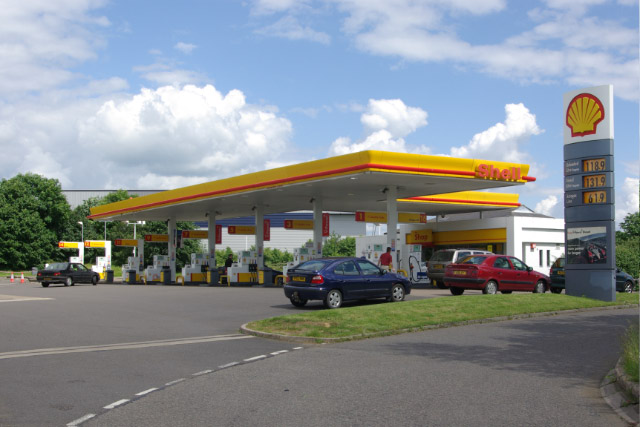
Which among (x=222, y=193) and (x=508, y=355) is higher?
(x=222, y=193)

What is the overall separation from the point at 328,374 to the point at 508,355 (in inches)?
126

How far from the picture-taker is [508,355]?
1008cm

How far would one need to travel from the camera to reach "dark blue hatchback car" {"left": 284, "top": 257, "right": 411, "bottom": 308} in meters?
17.1

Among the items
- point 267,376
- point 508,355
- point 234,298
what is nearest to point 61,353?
point 267,376

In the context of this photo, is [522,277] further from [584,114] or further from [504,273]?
[584,114]

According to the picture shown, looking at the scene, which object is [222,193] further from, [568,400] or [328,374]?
[568,400]

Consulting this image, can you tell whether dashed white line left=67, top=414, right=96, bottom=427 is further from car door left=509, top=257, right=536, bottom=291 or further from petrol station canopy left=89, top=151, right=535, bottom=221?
car door left=509, top=257, right=536, bottom=291

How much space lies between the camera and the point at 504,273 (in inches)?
887

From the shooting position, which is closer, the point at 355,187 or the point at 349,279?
the point at 349,279

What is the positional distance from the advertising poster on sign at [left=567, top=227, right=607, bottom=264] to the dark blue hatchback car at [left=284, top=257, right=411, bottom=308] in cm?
557

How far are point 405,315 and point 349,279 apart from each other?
3536mm

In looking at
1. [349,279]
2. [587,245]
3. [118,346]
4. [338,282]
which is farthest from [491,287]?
[118,346]

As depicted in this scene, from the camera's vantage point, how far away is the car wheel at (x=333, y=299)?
17.0 metres

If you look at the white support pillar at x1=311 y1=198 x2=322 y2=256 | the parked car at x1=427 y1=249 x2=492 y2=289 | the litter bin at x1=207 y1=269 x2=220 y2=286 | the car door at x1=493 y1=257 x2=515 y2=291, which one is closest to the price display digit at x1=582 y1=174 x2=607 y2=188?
the car door at x1=493 y1=257 x2=515 y2=291
